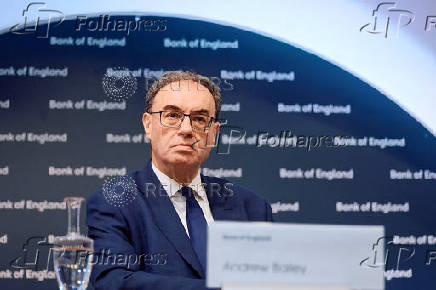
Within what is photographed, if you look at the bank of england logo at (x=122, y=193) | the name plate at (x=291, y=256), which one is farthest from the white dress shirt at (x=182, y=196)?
the name plate at (x=291, y=256)

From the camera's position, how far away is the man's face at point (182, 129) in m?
3.27

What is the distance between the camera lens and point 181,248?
2891mm

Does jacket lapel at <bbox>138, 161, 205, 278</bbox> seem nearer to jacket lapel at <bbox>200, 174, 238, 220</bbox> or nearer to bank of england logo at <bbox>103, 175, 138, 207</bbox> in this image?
bank of england logo at <bbox>103, 175, 138, 207</bbox>

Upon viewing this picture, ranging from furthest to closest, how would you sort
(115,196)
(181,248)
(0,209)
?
(0,209) → (115,196) → (181,248)

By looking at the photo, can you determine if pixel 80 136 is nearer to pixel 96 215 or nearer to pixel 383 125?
pixel 96 215

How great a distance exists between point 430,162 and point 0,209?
9.58 feet

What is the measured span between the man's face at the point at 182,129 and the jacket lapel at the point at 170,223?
0.25 metres

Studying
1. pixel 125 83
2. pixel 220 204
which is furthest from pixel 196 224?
pixel 125 83

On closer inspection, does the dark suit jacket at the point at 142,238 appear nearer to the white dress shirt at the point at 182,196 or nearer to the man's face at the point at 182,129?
the white dress shirt at the point at 182,196

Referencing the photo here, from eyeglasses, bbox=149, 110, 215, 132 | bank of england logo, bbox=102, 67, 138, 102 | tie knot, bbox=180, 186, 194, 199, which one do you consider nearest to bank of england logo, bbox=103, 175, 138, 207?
tie knot, bbox=180, 186, 194, 199

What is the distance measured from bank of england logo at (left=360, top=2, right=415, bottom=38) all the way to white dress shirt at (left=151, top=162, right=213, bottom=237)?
1876 millimetres

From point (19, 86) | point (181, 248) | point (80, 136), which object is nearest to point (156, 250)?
point (181, 248)

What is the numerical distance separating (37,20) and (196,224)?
6.75ft

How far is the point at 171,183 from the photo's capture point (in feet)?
10.6
